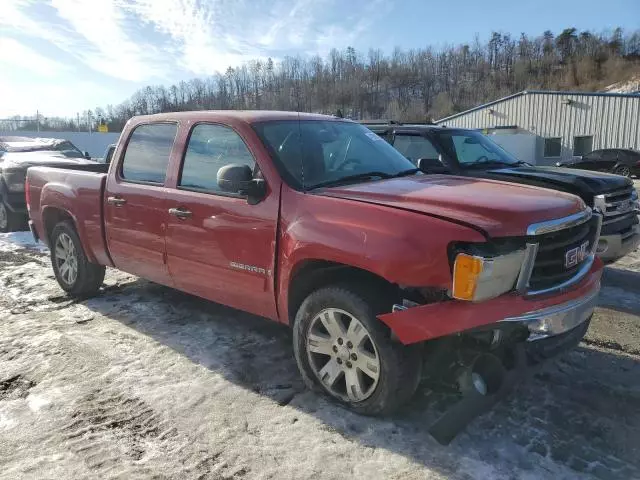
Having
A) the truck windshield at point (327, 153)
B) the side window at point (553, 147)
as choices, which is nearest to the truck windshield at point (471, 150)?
the truck windshield at point (327, 153)

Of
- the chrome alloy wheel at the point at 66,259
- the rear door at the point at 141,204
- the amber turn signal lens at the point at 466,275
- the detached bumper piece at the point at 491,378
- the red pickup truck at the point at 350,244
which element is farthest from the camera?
the chrome alloy wheel at the point at 66,259

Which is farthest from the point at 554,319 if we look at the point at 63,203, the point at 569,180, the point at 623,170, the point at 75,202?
the point at 623,170

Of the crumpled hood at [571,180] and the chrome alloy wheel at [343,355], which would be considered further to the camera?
the crumpled hood at [571,180]

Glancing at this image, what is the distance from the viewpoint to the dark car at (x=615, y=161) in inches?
942

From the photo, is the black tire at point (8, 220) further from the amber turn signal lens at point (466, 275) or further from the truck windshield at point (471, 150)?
the amber turn signal lens at point (466, 275)

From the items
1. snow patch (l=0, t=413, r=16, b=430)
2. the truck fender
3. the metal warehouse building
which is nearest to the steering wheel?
snow patch (l=0, t=413, r=16, b=430)

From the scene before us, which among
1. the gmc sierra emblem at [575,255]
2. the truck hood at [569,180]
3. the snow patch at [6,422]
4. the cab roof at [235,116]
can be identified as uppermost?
the cab roof at [235,116]

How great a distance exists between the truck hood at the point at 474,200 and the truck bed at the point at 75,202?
271 centimetres

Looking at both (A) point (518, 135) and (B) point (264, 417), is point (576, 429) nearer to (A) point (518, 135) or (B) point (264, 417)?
(B) point (264, 417)

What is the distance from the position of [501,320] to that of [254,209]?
5.80 feet

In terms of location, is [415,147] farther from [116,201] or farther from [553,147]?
[553,147]

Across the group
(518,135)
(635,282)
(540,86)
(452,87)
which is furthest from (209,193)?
(452,87)

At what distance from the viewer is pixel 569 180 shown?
19.9 feet

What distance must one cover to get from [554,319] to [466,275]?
0.64 metres
